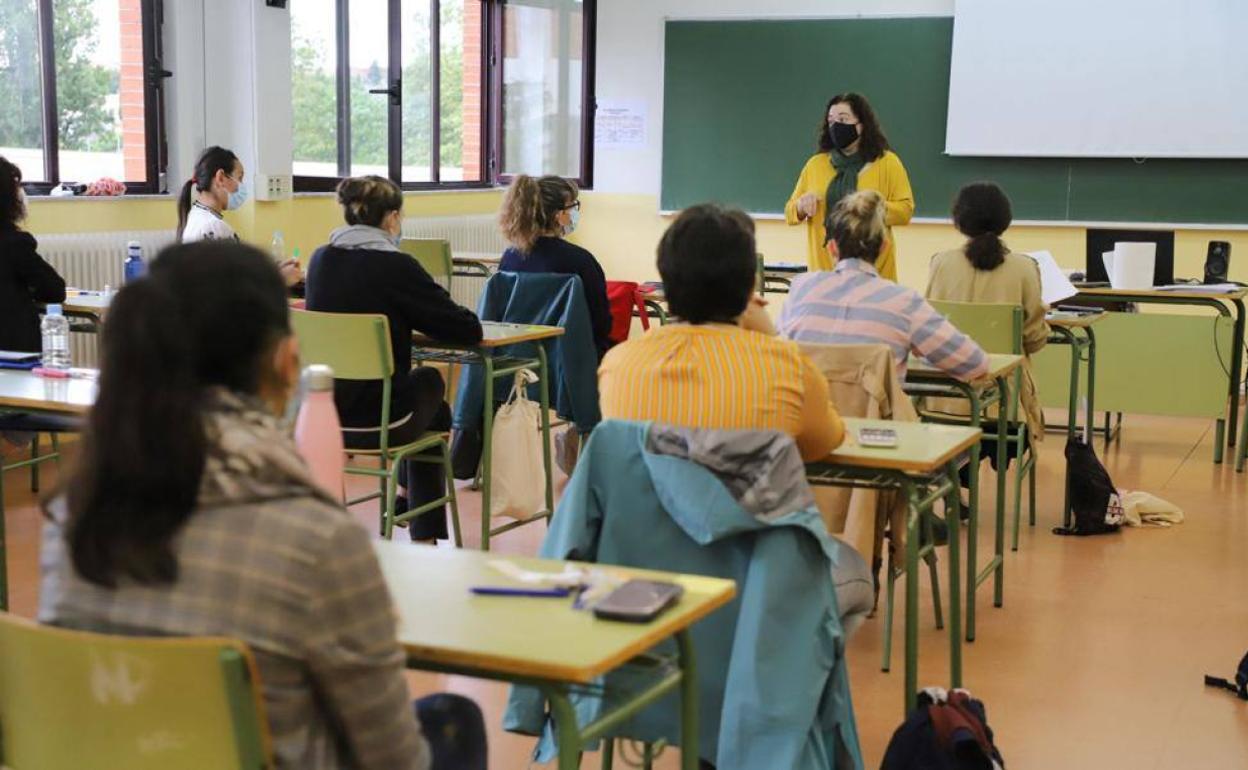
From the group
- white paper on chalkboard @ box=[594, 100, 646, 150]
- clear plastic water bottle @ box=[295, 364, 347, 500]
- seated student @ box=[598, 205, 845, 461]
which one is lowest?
clear plastic water bottle @ box=[295, 364, 347, 500]

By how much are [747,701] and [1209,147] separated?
22.6ft

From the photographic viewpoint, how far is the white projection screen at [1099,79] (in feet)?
26.5

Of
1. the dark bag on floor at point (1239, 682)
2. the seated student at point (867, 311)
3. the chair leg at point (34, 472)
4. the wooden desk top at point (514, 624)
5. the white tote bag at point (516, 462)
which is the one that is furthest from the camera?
the chair leg at point (34, 472)

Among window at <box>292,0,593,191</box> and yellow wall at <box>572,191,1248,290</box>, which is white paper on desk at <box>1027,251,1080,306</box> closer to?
yellow wall at <box>572,191,1248,290</box>

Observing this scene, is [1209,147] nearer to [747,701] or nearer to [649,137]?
[649,137]

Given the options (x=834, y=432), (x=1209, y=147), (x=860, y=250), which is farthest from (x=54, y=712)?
(x=1209, y=147)

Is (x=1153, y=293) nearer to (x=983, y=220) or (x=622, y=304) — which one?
(x=983, y=220)

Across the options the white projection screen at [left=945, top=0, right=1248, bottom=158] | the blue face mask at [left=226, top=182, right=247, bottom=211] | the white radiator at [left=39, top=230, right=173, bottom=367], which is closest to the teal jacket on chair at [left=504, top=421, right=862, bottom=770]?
the white radiator at [left=39, top=230, right=173, bottom=367]

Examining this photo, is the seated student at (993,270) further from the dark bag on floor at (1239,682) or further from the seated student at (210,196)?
the seated student at (210,196)

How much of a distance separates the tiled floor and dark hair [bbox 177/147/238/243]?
122cm

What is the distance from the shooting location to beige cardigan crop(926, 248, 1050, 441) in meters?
4.84

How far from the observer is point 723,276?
2.47m

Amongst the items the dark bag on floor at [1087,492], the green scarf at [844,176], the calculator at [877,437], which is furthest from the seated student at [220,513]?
the green scarf at [844,176]

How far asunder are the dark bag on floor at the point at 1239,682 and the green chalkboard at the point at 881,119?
4.88m
